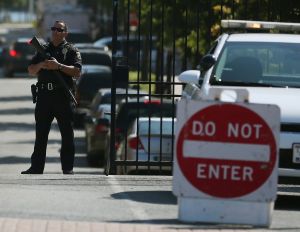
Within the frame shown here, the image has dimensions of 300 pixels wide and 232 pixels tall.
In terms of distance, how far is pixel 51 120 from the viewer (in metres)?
13.0

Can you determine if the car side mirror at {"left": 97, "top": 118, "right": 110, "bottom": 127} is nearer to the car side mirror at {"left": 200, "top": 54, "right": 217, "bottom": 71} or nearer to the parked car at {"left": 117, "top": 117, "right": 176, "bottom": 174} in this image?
the parked car at {"left": 117, "top": 117, "right": 176, "bottom": 174}

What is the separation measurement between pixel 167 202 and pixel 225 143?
6.79ft

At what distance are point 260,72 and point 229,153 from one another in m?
2.99

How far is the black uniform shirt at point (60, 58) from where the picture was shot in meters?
12.8

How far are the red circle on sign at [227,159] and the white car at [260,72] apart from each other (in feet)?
6.06

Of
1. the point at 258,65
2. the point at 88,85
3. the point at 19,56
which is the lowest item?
the point at 19,56

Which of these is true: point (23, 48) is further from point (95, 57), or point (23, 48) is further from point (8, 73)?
point (95, 57)

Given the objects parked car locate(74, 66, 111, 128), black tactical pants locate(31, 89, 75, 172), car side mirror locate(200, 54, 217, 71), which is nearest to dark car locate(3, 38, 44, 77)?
parked car locate(74, 66, 111, 128)

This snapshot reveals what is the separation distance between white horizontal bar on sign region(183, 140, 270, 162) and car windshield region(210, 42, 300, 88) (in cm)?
275

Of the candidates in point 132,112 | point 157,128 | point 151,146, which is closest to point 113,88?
point 151,146

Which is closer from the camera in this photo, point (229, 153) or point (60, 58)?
point (229, 153)

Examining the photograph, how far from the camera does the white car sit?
10430mm

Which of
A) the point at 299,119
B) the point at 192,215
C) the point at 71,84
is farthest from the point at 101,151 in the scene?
the point at 192,215

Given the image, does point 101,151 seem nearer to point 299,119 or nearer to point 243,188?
point 299,119
